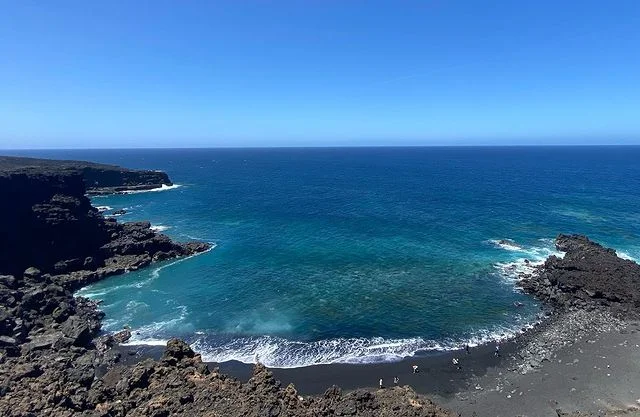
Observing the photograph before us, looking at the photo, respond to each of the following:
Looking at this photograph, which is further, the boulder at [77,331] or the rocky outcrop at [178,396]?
the boulder at [77,331]

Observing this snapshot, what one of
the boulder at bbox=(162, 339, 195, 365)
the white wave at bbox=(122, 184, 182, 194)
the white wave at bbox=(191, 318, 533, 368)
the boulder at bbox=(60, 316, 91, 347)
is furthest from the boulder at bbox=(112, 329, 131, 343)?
the white wave at bbox=(122, 184, 182, 194)

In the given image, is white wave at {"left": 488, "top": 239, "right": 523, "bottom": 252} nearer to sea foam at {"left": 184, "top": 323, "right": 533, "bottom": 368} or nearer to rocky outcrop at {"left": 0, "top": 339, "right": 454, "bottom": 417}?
sea foam at {"left": 184, "top": 323, "right": 533, "bottom": 368}

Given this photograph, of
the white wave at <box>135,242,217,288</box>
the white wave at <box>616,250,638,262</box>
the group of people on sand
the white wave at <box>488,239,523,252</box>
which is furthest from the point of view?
the white wave at <box>488,239,523,252</box>

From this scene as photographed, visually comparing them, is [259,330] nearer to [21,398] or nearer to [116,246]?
[21,398]

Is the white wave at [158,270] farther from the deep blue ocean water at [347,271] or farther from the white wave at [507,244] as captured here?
the white wave at [507,244]

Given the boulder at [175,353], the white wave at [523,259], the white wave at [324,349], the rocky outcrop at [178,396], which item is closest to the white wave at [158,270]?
the white wave at [324,349]

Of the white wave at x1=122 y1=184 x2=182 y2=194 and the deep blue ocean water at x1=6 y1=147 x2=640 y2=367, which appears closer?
the deep blue ocean water at x1=6 y1=147 x2=640 y2=367
